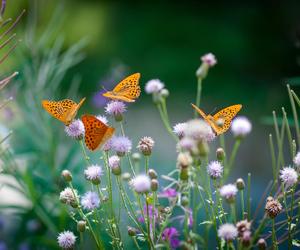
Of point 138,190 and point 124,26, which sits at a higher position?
point 138,190

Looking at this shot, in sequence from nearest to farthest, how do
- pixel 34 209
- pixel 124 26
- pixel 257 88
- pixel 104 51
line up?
1. pixel 34 209
2. pixel 257 88
3. pixel 104 51
4. pixel 124 26

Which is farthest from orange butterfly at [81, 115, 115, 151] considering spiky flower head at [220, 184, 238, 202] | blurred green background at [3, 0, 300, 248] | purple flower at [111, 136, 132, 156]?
blurred green background at [3, 0, 300, 248]

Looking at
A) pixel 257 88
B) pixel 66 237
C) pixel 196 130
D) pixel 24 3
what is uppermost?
pixel 196 130

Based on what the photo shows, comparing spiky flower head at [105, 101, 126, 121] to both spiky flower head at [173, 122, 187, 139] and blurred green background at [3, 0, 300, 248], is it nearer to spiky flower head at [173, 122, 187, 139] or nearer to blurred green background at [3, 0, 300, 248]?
spiky flower head at [173, 122, 187, 139]

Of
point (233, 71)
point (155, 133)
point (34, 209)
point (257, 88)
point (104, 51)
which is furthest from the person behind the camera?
point (104, 51)

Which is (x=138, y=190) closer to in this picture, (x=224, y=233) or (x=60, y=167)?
(x=224, y=233)

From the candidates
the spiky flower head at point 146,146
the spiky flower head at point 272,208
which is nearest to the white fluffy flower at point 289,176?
the spiky flower head at point 272,208

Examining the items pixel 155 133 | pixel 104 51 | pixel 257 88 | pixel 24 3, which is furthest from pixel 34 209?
pixel 24 3

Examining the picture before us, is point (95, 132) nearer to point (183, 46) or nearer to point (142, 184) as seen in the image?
point (142, 184)

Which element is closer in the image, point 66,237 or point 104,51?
point 66,237
